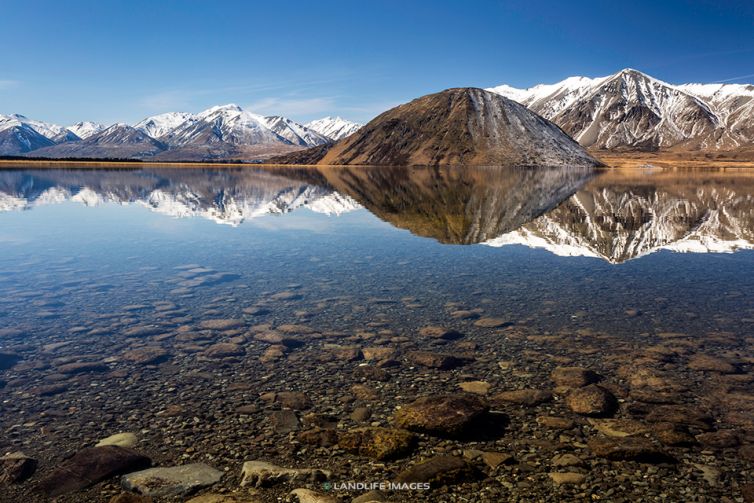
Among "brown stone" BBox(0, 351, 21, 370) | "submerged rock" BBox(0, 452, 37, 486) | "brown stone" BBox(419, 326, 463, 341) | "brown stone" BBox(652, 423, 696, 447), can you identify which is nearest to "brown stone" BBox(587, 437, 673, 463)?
"brown stone" BBox(652, 423, 696, 447)

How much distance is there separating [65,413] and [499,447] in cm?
948

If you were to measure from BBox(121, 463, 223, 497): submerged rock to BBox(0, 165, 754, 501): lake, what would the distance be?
20 cm

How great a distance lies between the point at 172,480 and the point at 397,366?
21.7 ft

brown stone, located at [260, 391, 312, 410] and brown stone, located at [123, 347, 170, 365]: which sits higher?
brown stone, located at [123, 347, 170, 365]

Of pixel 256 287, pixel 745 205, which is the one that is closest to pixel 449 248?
pixel 256 287

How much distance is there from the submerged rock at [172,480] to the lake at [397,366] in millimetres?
203

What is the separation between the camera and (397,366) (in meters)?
13.7

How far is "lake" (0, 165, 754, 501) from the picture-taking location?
360 inches

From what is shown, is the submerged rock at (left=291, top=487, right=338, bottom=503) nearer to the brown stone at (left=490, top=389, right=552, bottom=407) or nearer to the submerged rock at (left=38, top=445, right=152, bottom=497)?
the submerged rock at (left=38, top=445, right=152, bottom=497)

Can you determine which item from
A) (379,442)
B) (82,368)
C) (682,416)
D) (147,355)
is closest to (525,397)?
(682,416)

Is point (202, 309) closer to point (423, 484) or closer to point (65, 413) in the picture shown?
point (65, 413)

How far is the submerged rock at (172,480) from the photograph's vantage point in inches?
330

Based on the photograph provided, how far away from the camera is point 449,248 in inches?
1209

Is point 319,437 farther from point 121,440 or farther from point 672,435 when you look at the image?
point 672,435
